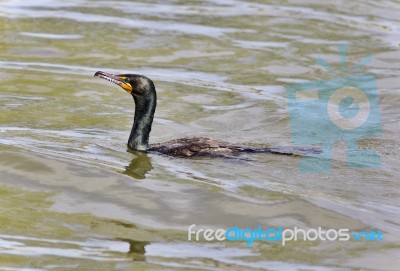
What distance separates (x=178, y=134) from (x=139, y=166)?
2097mm

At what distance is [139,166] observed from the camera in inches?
464

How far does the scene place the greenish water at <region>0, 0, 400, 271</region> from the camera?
9078mm

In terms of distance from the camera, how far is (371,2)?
22531mm

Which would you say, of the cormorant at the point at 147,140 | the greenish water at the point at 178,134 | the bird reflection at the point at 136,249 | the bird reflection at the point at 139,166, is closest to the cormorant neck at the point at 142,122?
the cormorant at the point at 147,140

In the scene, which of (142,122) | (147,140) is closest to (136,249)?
(147,140)

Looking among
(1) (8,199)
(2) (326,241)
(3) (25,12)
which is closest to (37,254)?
(1) (8,199)

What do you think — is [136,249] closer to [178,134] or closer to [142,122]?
[142,122]

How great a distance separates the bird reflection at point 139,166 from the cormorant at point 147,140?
0.20m

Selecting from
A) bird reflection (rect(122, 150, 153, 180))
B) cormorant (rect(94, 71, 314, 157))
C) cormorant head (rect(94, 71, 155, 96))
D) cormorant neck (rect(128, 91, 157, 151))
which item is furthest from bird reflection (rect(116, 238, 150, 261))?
cormorant head (rect(94, 71, 155, 96))

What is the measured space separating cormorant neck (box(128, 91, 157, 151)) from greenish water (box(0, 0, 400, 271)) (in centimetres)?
29

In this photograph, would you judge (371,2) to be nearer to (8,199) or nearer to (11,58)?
(11,58)

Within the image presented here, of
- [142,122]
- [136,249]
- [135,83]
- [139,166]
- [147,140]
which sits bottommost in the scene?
[136,249]

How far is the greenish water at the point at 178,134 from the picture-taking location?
29.8 feet

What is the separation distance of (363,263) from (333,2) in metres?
14.1
